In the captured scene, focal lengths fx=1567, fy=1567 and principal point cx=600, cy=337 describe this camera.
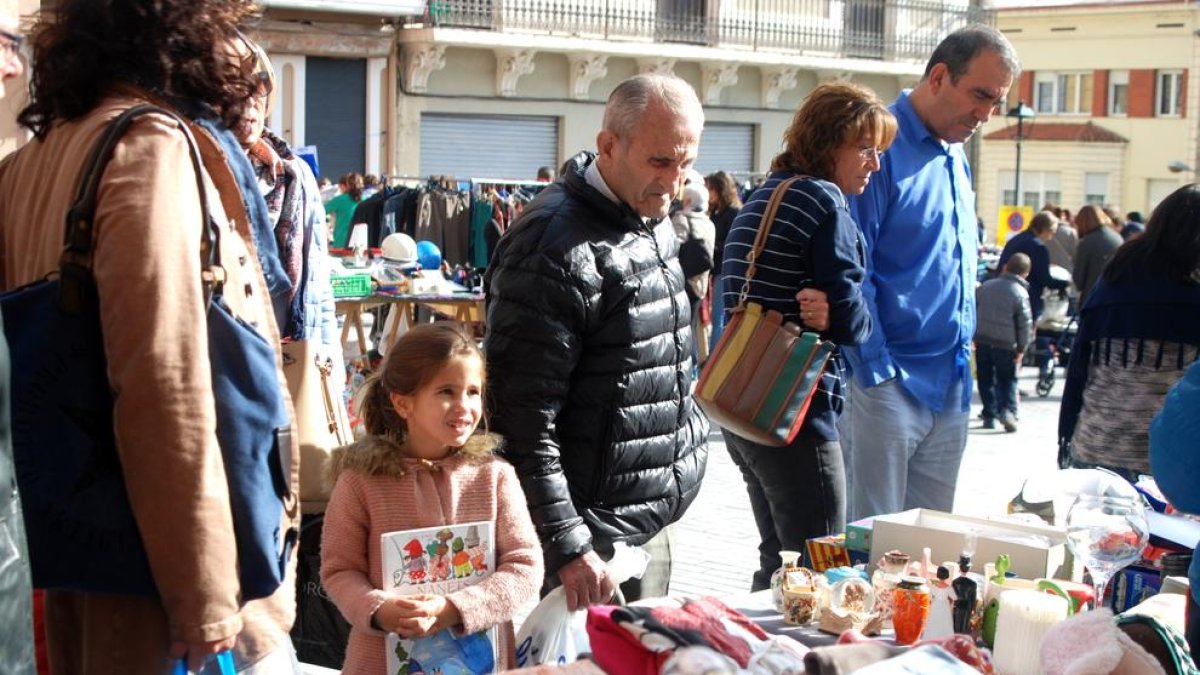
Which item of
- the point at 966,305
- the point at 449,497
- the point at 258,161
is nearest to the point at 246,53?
the point at 449,497

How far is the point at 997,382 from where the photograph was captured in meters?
12.6

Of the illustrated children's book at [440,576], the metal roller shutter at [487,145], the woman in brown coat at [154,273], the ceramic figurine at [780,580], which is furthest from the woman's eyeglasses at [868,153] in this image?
the metal roller shutter at [487,145]

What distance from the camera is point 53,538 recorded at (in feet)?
7.74

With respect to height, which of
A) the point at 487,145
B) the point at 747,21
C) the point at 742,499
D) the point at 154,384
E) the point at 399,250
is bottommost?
the point at 742,499

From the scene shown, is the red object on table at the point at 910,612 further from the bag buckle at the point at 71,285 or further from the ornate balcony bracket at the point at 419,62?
the ornate balcony bracket at the point at 419,62

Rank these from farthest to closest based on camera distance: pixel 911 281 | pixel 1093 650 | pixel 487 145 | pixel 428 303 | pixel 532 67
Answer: pixel 532 67, pixel 487 145, pixel 428 303, pixel 911 281, pixel 1093 650

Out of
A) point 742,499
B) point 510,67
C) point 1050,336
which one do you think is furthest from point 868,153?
point 510,67

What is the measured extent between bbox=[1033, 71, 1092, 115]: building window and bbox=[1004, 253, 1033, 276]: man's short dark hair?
155ft

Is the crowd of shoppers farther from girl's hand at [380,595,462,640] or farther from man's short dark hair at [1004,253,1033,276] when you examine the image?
man's short dark hair at [1004,253,1033,276]

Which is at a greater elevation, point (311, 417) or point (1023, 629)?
point (311, 417)

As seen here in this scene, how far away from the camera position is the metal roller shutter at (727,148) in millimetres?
30422

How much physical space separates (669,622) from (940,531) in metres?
1.36

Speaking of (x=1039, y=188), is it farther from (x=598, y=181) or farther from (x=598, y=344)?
(x=598, y=344)

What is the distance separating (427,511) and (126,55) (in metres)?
1.25
